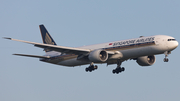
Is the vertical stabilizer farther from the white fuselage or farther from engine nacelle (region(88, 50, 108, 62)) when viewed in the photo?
engine nacelle (region(88, 50, 108, 62))

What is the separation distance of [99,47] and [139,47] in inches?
298

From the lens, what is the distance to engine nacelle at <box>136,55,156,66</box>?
59.2 meters

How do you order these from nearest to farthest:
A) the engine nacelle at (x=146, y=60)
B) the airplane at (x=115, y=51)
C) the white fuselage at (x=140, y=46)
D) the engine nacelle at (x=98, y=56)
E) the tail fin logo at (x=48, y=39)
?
the white fuselage at (x=140, y=46), the airplane at (x=115, y=51), the engine nacelle at (x=98, y=56), the engine nacelle at (x=146, y=60), the tail fin logo at (x=48, y=39)

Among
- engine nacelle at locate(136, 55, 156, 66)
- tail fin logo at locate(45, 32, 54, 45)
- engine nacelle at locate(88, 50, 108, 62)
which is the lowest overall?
engine nacelle at locate(88, 50, 108, 62)

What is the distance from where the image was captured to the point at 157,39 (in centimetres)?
5181

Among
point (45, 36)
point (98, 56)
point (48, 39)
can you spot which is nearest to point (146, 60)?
point (98, 56)

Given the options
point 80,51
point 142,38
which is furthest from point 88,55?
point 142,38

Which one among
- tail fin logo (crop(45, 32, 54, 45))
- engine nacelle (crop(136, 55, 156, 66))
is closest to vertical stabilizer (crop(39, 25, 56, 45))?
tail fin logo (crop(45, 32, 54, 45))

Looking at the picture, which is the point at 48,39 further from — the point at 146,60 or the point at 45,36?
the point at 146,60

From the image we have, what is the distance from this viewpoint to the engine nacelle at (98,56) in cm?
5348

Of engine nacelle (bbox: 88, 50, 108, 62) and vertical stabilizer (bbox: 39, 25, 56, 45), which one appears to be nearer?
engine nacelle (bbox: 88, 50, 108, 62)

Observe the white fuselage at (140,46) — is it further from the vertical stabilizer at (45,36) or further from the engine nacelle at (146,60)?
the vertical stabilizer at (45,36)

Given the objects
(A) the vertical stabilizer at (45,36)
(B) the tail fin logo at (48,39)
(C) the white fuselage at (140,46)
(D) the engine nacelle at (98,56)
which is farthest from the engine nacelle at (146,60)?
(B) the tail fin logo at (48,39)

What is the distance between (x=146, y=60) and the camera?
59.1 m
